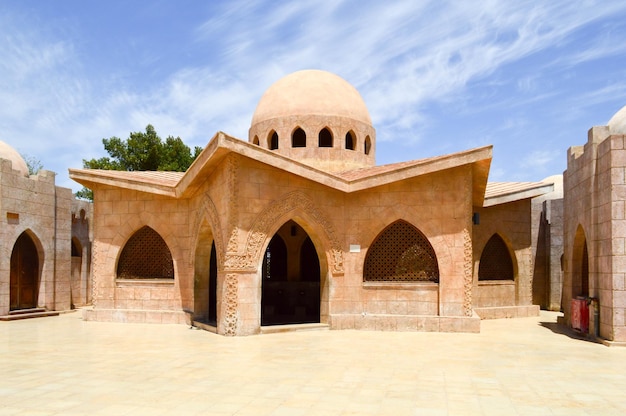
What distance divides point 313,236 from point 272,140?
18.2ft

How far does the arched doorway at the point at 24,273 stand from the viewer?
16594 mm

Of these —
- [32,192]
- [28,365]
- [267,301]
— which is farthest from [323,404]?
[32,192]

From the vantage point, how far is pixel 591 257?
1189 centimetres

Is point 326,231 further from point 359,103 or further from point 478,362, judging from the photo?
point 359,103

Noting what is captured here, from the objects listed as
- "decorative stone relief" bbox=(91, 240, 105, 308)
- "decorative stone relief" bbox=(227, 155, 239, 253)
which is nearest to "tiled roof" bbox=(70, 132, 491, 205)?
"decorative stone relief" bbox=(227, 155, 239, 253)

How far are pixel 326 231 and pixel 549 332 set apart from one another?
5.85 m

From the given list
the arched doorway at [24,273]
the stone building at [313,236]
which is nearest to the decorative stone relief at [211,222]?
the stone building at [313,236]

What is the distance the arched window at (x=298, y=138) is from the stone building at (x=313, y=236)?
3.6 inches

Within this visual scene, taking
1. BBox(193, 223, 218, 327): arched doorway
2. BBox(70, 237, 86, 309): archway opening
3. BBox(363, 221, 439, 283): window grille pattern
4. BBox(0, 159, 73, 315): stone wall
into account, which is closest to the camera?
BBox(363, 221, 439, 283): window grille pattern

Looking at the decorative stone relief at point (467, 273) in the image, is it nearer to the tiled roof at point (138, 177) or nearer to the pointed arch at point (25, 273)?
the tiled roof at point (138, 177)

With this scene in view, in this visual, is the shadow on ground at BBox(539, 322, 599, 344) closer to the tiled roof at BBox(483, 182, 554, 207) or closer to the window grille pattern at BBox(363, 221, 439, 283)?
the window grille pattern at BBox(363, 221, 439, 283)

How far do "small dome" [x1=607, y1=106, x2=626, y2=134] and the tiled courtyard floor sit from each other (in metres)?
4.86

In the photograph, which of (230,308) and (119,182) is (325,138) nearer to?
(119,182)

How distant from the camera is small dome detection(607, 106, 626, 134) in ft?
42.2
